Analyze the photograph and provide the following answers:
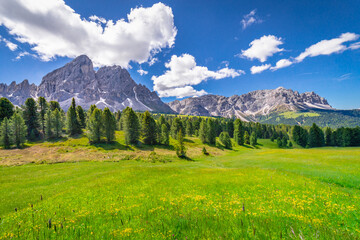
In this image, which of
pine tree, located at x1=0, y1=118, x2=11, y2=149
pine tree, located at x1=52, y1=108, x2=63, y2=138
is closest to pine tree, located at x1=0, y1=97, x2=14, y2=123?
pine tree, located at x1=52, y1=108, x2=63, y2=138

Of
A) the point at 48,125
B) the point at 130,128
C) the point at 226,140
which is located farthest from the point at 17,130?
the point at 226,140

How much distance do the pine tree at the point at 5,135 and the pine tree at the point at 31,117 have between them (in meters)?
19.0

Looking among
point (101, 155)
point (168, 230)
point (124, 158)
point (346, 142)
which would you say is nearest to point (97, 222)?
point (168, 230)

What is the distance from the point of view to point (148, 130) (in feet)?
234

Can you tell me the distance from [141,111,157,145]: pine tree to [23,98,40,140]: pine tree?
5505 centimetres

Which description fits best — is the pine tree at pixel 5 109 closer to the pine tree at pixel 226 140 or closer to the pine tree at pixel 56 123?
the pine tree at pixel 56 123

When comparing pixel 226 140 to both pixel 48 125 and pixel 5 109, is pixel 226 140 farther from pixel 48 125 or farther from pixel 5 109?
pixel 5 109

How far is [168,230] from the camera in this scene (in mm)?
5273

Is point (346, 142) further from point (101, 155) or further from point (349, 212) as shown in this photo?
point (101, 155)

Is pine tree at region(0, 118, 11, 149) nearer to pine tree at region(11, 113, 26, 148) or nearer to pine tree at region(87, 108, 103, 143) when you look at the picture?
pine tree at region(11, 113, 26, 148)

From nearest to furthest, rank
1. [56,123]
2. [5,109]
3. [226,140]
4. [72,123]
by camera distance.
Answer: [5,109], [56,123], [72,123], [226,140]

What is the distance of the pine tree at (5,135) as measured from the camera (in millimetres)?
50609

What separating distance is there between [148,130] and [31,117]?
205ft

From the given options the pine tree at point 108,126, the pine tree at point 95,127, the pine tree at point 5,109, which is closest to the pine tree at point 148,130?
the pine tree at point 108,126
